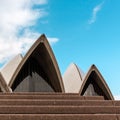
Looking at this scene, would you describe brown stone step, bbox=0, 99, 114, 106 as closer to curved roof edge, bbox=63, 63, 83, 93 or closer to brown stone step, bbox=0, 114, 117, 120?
brown stone step, bbox=0, 114, 117, 120

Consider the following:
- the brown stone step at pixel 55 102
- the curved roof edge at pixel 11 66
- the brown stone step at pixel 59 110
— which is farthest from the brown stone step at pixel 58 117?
the curved roof edge at pixel 11 66

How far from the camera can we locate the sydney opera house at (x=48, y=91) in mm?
9023

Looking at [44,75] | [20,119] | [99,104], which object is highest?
[44,75]

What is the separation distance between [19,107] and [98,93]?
15.2 meters

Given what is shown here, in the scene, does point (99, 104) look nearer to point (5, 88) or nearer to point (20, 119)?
point (20, 119)

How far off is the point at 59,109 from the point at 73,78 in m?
14.9

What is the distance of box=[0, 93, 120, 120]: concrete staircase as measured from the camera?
872 cm

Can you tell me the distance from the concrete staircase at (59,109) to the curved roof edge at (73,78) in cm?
1225

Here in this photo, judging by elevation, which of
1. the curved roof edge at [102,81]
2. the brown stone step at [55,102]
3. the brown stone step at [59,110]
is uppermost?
the curved roof edge at [102,81]

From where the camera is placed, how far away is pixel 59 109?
9.24 metres

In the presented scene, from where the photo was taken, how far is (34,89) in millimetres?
19859

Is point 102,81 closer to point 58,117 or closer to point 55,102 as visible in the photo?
point 55,102

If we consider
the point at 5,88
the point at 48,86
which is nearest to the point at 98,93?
the point at 48,86

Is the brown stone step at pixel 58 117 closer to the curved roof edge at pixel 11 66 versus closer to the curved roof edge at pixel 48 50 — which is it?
the curved roof edge at pixel 48 50
